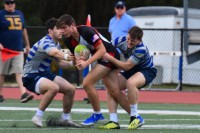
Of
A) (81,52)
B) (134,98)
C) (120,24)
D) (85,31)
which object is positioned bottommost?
(134,98)

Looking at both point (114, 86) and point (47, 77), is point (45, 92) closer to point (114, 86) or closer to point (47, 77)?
point (47, 77)

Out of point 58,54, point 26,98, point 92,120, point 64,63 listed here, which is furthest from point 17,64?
point 58,54

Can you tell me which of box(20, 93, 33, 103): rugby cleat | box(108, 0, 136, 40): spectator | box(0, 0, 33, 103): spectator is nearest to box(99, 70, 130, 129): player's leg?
box(20, 93, 33, 103): rugby cleat

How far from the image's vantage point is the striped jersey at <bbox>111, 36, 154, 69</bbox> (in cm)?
1050

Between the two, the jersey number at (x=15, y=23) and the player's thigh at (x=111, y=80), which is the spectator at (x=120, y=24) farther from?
the player's thigh at (x=111, y=80)

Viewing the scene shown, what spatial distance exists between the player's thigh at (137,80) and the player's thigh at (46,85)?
1.03m

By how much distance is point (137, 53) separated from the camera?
10.5 metres

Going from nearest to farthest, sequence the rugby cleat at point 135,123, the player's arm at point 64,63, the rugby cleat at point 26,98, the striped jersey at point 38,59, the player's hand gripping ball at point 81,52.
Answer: the player's hand gripping ball at point 81,52
the rugby cleat at point 135,123
the striped jersey at point 38,59
the player's arm at point 64,63
the rugby cleat at point 26,98

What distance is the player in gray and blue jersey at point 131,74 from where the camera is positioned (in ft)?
34.1

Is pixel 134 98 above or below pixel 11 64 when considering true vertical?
above

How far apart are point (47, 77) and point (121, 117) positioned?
2.05m

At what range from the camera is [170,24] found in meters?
22.8

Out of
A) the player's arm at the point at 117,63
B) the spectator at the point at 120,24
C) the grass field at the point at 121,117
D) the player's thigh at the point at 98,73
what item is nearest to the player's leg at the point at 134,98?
the grass field at the point at 121,117

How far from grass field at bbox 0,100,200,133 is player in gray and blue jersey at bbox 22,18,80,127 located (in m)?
0.43
